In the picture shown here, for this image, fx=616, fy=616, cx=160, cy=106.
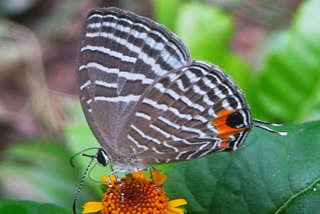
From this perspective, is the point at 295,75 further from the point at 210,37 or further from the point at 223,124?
the point at 223,124

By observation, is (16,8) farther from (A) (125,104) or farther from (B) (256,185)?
(B) (256,185)

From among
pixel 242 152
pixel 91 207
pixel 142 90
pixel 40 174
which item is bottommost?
pixel 40 174

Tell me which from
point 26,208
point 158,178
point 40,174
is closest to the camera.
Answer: point 26,208

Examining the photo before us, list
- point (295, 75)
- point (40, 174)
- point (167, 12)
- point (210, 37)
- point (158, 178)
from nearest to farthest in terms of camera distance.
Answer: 1. point (158, 178)
2. point (295, 75)
3. point (210, 37)
4. point (40, 174)
5. point (167, 12)

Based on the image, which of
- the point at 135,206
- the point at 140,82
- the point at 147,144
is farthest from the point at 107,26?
the point at 135,206

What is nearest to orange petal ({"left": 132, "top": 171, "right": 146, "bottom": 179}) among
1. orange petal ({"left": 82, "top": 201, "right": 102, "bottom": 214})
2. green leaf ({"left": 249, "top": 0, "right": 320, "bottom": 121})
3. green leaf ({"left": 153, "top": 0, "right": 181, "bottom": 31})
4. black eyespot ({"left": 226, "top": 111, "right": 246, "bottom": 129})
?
orange petal ({"left": 82, "top": 201, "right": 102, "bottom": 214})

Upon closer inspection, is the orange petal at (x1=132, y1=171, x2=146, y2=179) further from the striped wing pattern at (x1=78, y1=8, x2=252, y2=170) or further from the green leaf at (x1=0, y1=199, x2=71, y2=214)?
the green leaf at (x1=0, y1=199, x2=71, y2=214)

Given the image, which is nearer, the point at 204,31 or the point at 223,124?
the point at 223,124

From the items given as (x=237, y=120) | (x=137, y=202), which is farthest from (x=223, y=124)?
(x=137, y=202)
